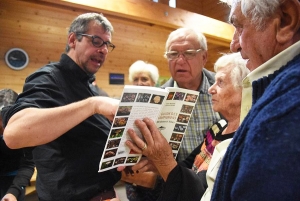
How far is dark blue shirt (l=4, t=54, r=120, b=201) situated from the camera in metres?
1.03

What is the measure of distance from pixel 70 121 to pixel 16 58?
11.0 feet

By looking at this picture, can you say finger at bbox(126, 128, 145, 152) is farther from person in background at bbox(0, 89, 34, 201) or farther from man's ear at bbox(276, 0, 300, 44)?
person in background at bbox(0, 89, 34, 201)

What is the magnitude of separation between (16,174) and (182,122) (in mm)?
1601

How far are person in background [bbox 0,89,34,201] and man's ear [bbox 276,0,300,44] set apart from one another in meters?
1.81

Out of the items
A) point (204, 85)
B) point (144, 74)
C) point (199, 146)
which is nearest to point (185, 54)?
point (204, 85)

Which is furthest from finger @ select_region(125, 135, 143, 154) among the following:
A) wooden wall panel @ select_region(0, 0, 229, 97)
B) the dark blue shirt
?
wooden wall panel @ select_region(0, 0, 229, 97)

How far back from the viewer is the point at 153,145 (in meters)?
0.91

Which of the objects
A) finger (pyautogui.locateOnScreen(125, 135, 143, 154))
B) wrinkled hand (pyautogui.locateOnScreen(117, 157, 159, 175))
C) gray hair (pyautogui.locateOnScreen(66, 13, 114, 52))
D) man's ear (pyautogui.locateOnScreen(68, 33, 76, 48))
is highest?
gray hair (pyautogui.locateOnScreen(66, 13, 114, 52))

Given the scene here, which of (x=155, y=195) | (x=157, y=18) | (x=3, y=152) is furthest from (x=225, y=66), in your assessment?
(x=157, y=18)

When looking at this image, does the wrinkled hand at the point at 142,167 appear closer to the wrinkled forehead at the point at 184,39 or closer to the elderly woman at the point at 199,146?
the elderly woman at the point at 199,146

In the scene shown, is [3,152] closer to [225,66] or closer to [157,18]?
[225,66]

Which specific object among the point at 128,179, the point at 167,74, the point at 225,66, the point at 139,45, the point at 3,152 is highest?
the point at 139,45

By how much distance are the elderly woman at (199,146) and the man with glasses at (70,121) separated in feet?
0.57

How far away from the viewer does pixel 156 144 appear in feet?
2.98
